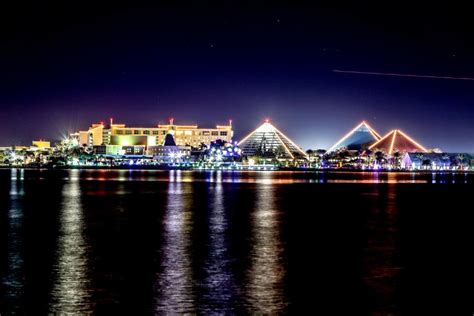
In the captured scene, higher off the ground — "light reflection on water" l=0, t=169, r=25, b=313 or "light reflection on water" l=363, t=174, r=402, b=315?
"light reflection on water" l=0, t=169, r=25, b=313

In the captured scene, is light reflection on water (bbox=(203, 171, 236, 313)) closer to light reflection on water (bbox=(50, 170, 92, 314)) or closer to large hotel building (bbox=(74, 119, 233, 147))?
light reflection on water (bbox=(50, 170, 92, 314))

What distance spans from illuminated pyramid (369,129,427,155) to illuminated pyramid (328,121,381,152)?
5.54m

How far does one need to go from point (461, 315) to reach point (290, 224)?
36.1 feet

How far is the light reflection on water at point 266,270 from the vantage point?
9328 millimetres

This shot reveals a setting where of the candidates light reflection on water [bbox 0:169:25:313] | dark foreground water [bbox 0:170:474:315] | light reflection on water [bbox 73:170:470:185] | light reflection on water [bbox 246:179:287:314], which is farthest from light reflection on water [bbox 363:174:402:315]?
light reflection on water [bbox 73:170:470:185]

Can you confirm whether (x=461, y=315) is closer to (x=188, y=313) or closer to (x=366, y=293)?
(x=366, y=293)

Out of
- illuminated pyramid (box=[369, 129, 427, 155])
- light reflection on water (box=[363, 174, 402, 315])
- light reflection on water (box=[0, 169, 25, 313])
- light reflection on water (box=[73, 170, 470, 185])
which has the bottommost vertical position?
light reflection on water (box=[363, 174, 402, 315])

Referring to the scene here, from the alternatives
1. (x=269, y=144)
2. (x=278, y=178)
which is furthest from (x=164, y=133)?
(x=278, y=178)

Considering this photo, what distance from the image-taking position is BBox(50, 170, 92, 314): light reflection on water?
9.12m

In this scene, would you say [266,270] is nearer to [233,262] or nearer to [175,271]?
[233,262]

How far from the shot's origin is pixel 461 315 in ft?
28.9

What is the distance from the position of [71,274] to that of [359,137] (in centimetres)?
13476

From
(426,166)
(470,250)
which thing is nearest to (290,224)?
(470,250)

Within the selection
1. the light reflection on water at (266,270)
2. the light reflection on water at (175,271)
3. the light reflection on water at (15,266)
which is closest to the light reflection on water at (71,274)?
the light reflection on water at (15,266)
